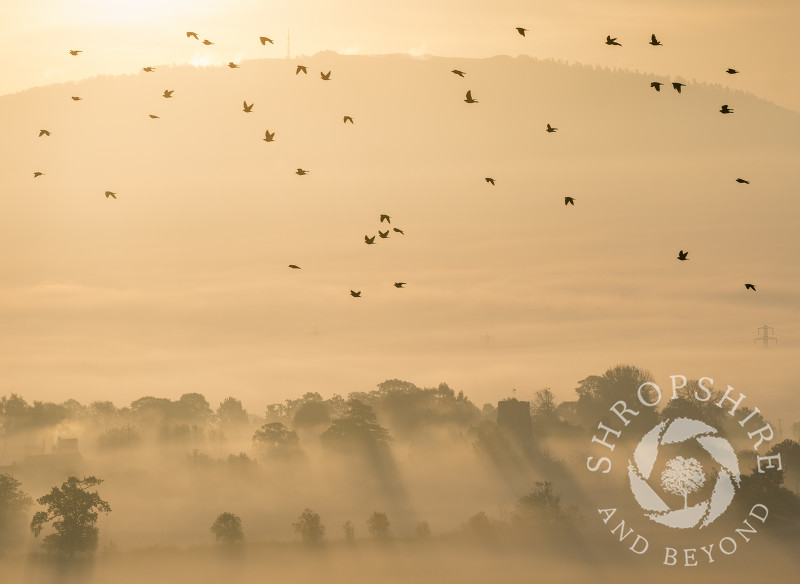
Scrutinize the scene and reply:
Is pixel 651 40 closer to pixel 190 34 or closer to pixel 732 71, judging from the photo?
pixel 732 71

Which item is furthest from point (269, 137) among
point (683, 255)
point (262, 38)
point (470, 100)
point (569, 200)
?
point (683, 255)

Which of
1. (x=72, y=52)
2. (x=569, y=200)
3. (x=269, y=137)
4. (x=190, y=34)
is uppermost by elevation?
(x=72, y=52)

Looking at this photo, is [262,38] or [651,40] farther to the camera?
[262,38]

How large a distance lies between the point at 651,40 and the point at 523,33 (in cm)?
1068

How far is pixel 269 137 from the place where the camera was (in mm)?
109000

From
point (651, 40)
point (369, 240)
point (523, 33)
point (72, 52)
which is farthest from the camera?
point (72, 52)

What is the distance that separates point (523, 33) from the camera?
107m

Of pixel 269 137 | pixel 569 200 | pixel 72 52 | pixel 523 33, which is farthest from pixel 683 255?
pixel 72 52

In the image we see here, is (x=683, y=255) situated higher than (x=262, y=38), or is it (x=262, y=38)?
(x=262, y=38)

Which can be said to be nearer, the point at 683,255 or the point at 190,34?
the point at 683,255

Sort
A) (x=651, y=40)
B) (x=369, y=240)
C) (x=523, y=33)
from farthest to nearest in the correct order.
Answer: (x=369, y=240)
(x=523, y=33)
(x=651, y=40)

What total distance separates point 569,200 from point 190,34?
109ft

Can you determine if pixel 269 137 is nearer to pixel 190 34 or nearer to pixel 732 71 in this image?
pixel 190 34

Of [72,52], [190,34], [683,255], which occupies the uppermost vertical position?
[72,52]
